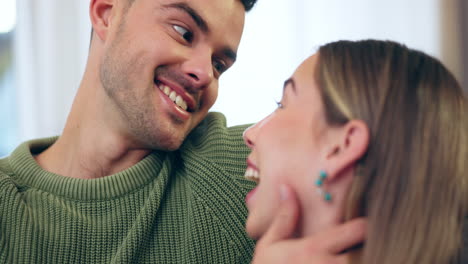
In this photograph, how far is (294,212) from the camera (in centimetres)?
76

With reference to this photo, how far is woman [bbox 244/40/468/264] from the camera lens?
0.69 meters

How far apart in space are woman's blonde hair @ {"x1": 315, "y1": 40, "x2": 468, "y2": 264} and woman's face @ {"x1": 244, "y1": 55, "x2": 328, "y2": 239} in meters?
0.04

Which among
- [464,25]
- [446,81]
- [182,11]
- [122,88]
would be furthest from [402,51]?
[464,25]

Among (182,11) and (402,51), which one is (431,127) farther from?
(182,11)

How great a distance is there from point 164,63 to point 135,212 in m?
0.38

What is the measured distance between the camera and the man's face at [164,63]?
1281 millimetres

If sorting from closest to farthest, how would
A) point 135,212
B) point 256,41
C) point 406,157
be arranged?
point 406,157, point 135,212, point 256,41

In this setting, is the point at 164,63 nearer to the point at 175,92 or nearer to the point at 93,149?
the point at 175,92

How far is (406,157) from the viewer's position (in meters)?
0.70

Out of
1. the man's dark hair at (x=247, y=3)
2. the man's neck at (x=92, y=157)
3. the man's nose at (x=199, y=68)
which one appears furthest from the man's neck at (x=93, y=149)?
the man's dark hair at (x=247, y=3)

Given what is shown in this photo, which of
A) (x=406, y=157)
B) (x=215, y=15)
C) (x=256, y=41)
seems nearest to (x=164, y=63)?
(x=215, y=15)

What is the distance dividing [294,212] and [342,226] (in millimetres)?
77

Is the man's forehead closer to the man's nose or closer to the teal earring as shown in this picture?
the man's nose

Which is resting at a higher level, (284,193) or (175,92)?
(175,92)
